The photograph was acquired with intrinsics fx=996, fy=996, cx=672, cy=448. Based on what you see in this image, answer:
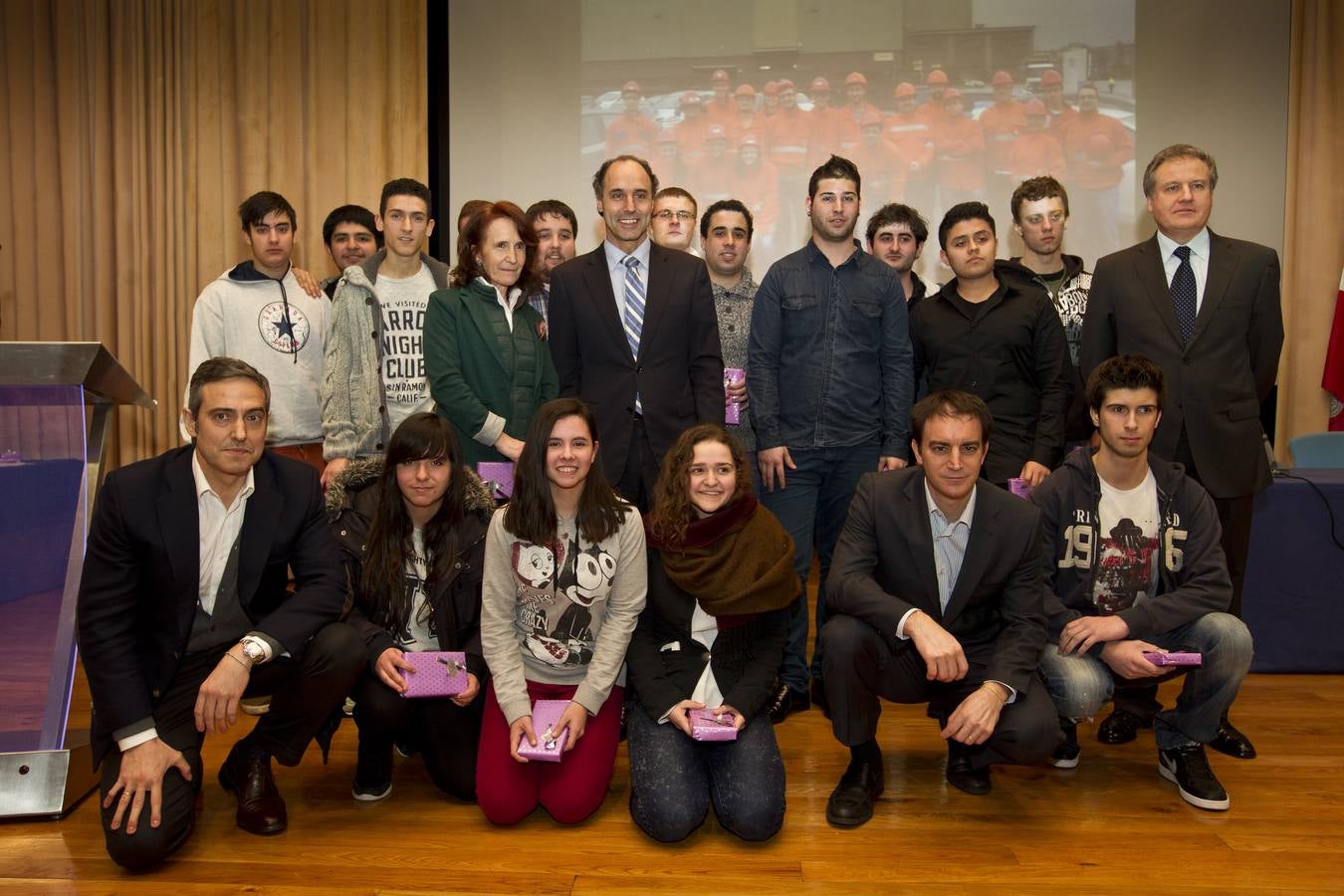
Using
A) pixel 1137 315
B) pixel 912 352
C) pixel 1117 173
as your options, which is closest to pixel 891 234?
pixel 912 352

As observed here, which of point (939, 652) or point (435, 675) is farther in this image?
point (435, 675)

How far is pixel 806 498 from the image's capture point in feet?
10.7

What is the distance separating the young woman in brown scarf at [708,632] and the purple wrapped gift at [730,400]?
824 mm

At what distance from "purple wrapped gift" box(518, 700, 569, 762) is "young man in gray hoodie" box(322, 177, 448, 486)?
48.9 inches

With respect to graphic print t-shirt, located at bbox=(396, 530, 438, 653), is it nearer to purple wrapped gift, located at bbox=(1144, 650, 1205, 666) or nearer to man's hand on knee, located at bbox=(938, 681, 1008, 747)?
man's hand on knee, located at bbox=(938, 681, 1008, 747)

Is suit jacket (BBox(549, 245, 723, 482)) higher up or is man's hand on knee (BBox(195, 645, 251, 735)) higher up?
suit jacket (BBox(549, 245, 723, 482))

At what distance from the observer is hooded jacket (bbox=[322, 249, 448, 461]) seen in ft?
10.8

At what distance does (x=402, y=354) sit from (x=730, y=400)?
112cm

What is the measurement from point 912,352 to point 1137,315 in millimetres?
700

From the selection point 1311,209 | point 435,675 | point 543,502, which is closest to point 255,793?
point 435,675

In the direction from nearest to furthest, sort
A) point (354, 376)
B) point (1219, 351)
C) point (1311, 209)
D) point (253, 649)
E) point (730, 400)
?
point (253, 649), point (1219, 351), point (354, 376), point (730, 400), point (1311, 209)

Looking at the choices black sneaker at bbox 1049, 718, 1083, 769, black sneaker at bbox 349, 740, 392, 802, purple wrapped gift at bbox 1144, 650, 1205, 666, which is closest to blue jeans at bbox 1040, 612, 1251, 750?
purple wrapped gift at bbox 1144, 650, 1205, 666

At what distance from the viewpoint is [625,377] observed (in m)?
3.06

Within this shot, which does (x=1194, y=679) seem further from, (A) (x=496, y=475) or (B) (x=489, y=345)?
(B) (x=489, y=345)
